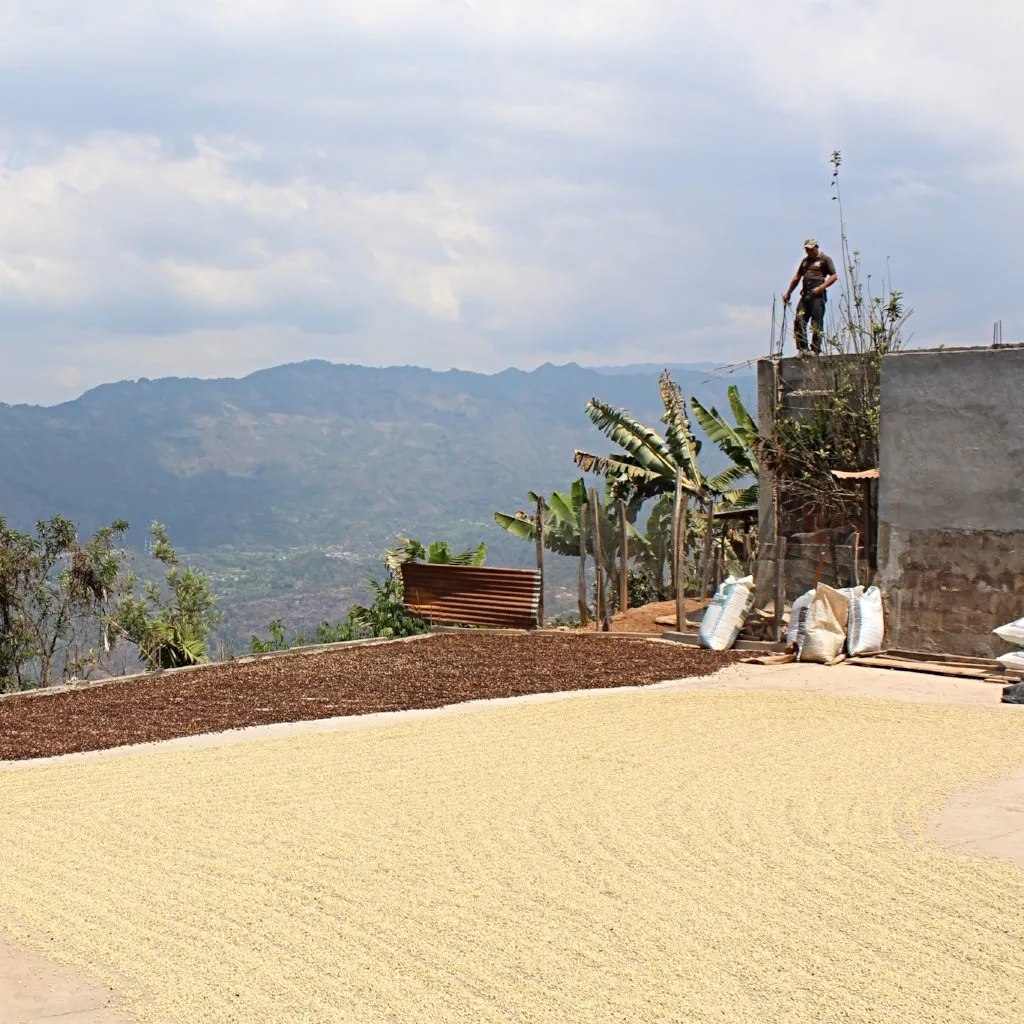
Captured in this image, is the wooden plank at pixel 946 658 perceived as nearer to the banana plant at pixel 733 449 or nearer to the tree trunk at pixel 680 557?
the tree trunk at pixel 680 557

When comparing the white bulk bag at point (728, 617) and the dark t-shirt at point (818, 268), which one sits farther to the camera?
the dark t-shirt at point (818, 268)

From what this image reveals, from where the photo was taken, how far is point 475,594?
18266mm

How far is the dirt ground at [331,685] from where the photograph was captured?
1148 cm

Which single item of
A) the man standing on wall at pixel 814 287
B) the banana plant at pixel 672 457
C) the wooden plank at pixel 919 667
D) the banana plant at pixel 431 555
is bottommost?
the wooden plank at pixel 919 667

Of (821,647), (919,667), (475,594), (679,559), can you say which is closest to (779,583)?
(821,647)

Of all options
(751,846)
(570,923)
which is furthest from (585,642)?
(570,923)

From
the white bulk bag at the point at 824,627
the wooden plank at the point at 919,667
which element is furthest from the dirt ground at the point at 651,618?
the wooden plank at the point at 919,667

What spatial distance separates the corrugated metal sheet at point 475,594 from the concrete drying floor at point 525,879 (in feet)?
24.8

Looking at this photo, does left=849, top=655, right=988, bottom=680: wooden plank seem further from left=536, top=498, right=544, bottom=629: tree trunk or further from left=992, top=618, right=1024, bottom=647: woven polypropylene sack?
left=536, top=498, right=544, bottom=629: tree trunk

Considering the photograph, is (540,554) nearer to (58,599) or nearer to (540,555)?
(540,555)

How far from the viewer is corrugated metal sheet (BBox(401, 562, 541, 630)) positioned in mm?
18016

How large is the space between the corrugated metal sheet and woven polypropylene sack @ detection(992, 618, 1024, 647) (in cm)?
620

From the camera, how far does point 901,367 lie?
1541cm

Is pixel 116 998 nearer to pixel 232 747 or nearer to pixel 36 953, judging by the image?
pixel 36 953
